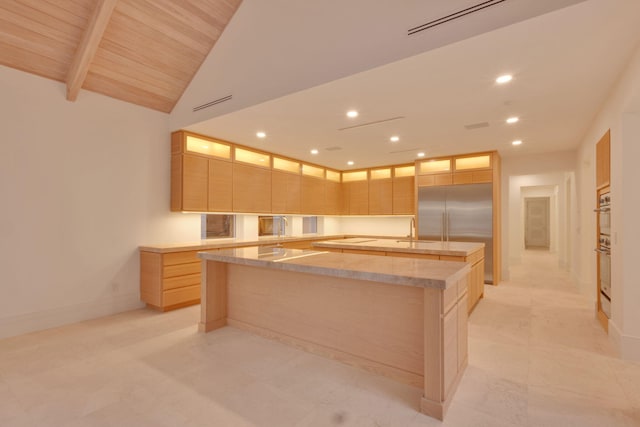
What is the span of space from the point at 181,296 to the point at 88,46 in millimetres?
3181

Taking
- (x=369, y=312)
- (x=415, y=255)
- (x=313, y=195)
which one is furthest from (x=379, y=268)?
(x=313, y=195)

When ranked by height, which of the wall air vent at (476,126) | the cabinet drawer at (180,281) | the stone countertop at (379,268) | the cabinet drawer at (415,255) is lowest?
the cabinet drawer at (180,281)

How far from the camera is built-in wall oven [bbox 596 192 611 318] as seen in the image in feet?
11.1

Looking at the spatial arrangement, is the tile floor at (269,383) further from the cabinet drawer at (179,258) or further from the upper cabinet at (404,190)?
the upper cabinet at (404,190)

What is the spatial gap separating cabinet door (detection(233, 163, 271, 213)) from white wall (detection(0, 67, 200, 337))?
3.77ft

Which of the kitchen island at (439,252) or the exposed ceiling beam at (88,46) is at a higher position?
the exposed ceiling beam at (88,46)

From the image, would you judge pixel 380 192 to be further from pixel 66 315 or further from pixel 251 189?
pixel 66 315

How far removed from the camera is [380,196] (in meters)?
7.54

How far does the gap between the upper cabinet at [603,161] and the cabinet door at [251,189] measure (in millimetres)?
4967

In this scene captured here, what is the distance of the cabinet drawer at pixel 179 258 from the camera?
4156mm

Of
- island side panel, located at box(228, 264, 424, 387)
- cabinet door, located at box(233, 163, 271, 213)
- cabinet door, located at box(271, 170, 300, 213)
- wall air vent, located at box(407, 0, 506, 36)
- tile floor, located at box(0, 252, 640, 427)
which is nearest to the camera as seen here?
tile floor, located at box(0, 252, 640, 427)

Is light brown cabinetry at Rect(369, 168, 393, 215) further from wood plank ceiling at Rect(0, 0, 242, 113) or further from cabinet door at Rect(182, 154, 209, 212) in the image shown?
wood plank ceiling at Rect(0, 0, 242, 113)

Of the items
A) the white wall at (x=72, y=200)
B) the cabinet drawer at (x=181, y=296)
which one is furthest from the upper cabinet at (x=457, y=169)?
the white wall at (x=72, y=200)

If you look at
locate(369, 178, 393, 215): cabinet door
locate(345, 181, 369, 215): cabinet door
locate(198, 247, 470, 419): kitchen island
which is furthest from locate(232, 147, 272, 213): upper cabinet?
locate(369, 178, 393, 215): cabinet door
